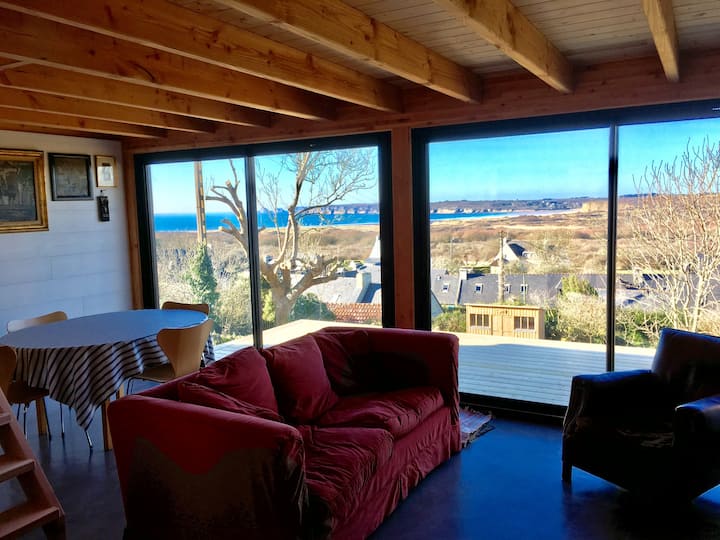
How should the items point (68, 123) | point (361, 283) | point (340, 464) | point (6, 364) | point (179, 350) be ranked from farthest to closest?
point (361, 283), point (68, 123), point (179, 350), point (6, 364), point (340, 464)

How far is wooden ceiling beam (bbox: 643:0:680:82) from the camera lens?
7.15ft

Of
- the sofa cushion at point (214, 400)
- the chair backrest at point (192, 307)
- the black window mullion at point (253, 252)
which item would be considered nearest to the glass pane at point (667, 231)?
the sofa cushion at point (214, 400)

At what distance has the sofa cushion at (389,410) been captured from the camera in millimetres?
2963

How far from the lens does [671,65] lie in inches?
120

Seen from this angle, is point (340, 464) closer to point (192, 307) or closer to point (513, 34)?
point (513, 34)

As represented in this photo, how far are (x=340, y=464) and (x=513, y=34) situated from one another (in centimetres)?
208

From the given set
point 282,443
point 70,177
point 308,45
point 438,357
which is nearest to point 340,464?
point 282,443

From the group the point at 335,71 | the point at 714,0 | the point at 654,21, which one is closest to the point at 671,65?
the point at 714,0

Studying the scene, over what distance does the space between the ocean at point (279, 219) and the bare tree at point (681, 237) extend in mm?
909

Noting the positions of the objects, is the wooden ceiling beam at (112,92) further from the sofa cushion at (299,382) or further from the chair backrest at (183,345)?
the sofa cushion at (299,382)

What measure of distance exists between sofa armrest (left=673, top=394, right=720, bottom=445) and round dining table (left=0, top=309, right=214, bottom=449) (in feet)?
10.2

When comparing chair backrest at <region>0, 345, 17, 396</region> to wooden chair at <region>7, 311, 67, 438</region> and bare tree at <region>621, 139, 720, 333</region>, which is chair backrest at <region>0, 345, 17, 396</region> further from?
bare tree at <region>621, 139, 720, 333</region>

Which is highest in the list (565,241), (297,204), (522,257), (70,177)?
(70,177)

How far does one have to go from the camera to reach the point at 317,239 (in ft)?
16.5
